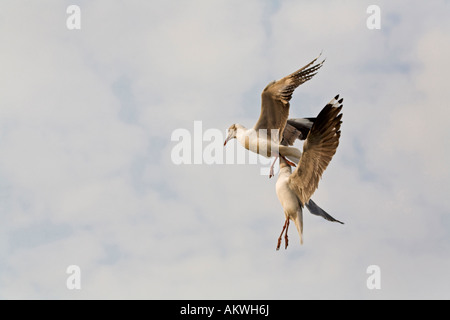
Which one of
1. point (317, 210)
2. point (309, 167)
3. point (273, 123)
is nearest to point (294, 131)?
point (273, 123)

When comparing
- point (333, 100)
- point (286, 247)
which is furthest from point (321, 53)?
point (286, 247)

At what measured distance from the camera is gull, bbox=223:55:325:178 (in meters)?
13.6

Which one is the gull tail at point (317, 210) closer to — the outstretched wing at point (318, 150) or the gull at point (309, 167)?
the gull at point (309, 167)

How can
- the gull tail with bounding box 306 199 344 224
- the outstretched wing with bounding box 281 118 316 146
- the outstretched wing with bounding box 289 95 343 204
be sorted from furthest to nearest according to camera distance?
the outstretched wing with bounding box 281 118 316 146, the gull tail with bounding box 306 199 344 224, the outstretched wing with bounding box 289 95 343 204

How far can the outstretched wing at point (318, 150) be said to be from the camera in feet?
39.0

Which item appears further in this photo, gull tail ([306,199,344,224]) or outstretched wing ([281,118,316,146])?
outstretched wing ([281,118,316,146])

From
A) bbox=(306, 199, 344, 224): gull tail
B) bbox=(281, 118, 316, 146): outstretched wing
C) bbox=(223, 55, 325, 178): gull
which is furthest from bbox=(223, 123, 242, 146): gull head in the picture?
bbox=(306, 199, 344, 224): gull tail

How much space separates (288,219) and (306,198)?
0.51 metres

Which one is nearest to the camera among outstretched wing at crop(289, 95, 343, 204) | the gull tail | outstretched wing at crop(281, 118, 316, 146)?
outstretched wing at crop(289, 95, 343, 204)

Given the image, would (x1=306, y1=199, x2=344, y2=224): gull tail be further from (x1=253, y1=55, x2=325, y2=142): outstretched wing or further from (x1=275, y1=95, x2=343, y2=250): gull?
(x1=253, y1=55, x2=325, y2=142): outstretched wing

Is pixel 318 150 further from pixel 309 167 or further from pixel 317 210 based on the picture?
pixel 317 210

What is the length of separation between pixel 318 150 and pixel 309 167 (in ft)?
1.22

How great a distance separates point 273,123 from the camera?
46.5 ft

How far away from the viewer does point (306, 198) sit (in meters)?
12.6
